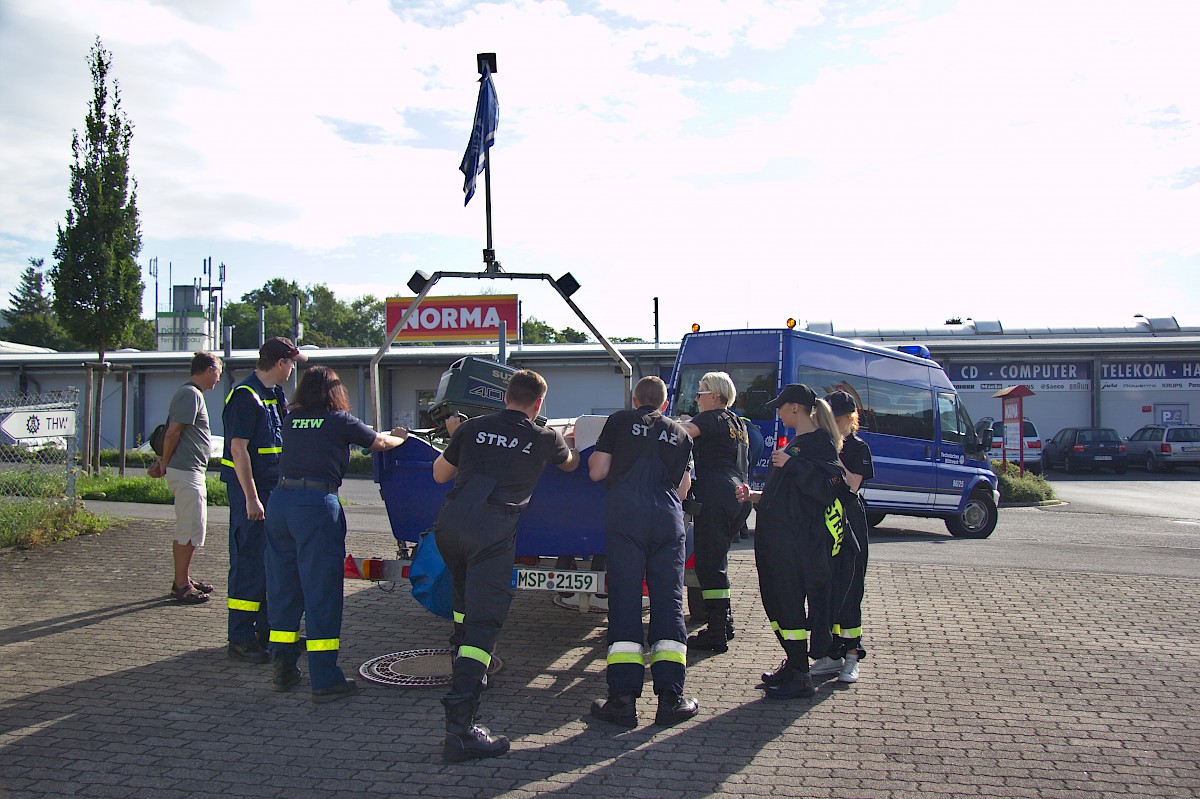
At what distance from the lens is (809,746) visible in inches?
179

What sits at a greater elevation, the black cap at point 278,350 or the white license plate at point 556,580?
the black cap at point 278,350

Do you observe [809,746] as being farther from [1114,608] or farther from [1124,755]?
[1114,608]

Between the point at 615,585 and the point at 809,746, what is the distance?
1.27 meters

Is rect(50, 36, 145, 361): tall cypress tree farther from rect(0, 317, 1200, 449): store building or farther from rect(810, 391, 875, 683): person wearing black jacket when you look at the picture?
rect(0, 317, 1200, 449): store building

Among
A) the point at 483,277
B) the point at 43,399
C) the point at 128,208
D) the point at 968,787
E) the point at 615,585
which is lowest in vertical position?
the point at 968,787

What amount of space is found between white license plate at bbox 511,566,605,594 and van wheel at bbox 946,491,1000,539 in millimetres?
9168

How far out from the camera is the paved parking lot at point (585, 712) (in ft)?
13.4

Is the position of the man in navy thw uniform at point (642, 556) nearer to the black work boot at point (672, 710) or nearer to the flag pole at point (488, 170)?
the black work boot at point (672, 710)

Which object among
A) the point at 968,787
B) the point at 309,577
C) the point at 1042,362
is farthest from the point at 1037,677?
the point at 1042,362

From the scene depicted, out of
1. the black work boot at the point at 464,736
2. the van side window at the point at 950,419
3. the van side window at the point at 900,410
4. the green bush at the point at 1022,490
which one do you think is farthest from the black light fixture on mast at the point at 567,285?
the green bush at the point at 1022,490

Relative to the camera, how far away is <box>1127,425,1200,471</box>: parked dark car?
27406 millimetres

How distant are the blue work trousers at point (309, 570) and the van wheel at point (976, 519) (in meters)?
10.5

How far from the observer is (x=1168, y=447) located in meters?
27.5

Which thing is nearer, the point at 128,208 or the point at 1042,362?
the point at 128,208
